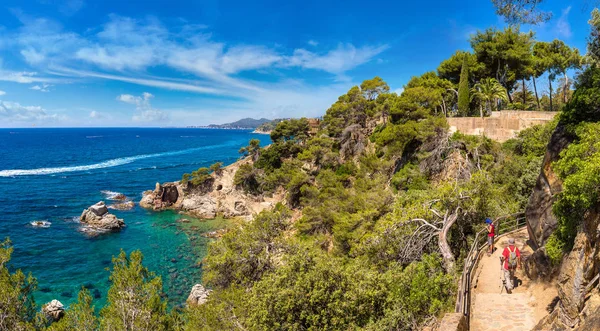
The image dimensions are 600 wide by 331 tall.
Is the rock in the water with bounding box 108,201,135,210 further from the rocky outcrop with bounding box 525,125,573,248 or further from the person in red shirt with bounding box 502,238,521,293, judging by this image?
the rocky outcrop with bounding box 525,125,573,248

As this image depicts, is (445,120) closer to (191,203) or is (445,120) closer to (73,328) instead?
(73,328)

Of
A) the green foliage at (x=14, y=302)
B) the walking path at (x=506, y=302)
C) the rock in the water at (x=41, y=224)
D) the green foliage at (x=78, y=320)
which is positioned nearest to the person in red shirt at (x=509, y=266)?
the walking path at (x=506, y=302)

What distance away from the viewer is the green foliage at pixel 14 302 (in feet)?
43.1

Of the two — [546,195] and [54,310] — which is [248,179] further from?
[546,195]

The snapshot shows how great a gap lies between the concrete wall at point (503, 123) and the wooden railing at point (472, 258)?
10.6 meters

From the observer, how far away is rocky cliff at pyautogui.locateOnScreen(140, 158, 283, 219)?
42.4 m

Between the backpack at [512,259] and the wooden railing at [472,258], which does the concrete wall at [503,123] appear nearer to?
the wooden railing at [472,258]

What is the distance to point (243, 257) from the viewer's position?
15.5 m

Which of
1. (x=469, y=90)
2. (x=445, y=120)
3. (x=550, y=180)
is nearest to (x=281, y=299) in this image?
(x=550, y=180)

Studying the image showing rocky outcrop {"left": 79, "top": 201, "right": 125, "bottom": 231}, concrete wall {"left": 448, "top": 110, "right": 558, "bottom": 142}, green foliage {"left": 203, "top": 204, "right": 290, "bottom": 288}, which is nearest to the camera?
green foliage {"left": 203, "top": 204, "right": 290, "bottom": 288}

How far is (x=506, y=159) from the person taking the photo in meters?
22.4

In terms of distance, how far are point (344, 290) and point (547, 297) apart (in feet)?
18.8

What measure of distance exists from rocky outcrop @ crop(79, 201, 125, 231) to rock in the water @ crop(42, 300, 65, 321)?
15761 mm

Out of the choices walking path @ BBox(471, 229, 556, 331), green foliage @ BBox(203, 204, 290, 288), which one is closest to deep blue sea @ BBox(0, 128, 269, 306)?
green foliage @ BBox(203, 204, 290, 288)
